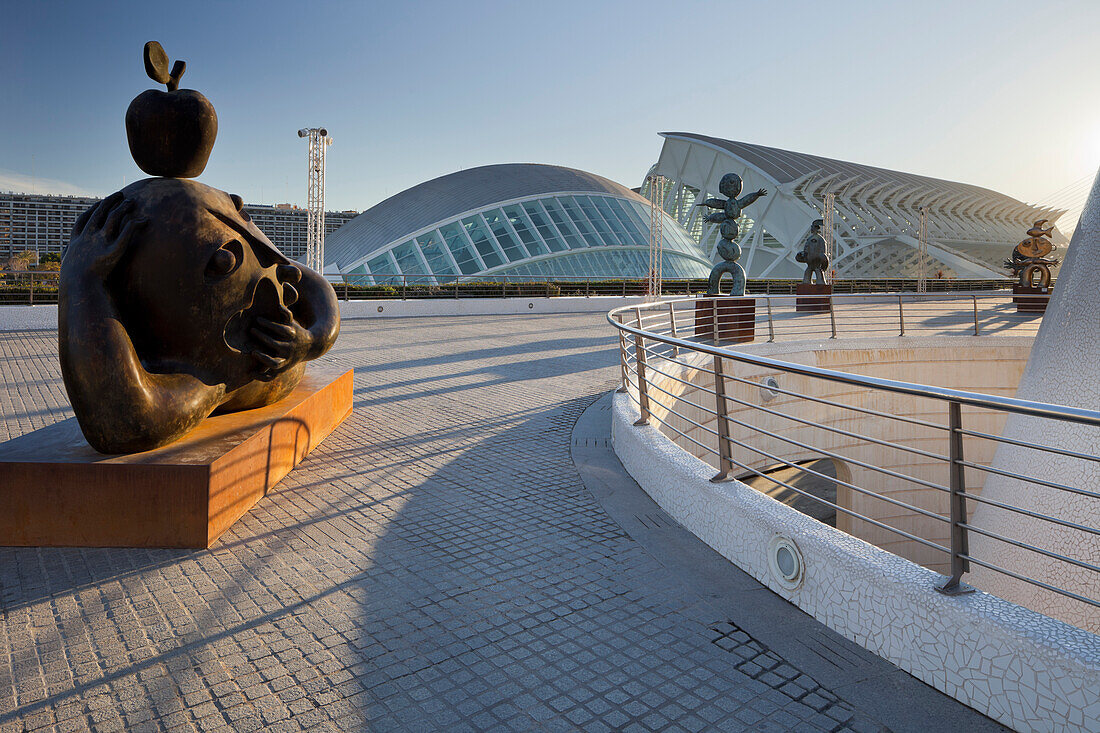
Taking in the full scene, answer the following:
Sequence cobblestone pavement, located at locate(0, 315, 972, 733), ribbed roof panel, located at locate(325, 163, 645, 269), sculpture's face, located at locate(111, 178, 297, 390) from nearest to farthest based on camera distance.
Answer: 1. cobblestone pavement, located at locate(0, 315, 972, 733)
2. sculpture's face, located at locate(111, 178, 297, 390)
3. ribbed roof panel, located at locate(325, 163, 645, 269)

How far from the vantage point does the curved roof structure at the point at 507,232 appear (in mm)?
34750

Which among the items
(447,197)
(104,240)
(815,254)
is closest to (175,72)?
(104,240)

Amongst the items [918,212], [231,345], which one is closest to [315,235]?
[231,345]

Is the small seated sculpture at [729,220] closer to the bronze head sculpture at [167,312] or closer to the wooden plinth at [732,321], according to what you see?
the wooden plinth at [732,321]

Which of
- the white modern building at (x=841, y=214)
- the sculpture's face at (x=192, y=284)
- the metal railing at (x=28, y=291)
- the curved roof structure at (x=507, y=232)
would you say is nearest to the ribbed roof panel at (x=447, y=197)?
the curved roof structure at (x=507, y=232)

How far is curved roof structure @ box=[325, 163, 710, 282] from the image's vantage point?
3475 centimetres

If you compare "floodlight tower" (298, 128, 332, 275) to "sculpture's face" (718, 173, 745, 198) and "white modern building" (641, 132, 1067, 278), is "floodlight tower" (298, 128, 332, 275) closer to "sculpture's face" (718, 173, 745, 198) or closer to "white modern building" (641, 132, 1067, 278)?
"sculpture's face" (718, 173, 745, 198)

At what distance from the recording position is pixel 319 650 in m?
3.32

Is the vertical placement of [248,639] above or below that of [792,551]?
below

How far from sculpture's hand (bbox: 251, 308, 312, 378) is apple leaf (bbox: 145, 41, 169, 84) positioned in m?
2.05

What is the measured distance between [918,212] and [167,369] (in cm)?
7064

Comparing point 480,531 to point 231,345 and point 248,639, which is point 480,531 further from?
point 231,345

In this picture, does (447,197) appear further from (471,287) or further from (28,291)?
(28,291)

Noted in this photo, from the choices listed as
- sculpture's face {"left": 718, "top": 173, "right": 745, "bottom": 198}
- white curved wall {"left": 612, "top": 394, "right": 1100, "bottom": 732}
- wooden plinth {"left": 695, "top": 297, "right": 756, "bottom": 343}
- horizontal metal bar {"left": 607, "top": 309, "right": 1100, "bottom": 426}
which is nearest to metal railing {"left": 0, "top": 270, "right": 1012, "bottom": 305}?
wooden plinth {"left": 695, "top": 297, "right": 756, "bottom": 343}
